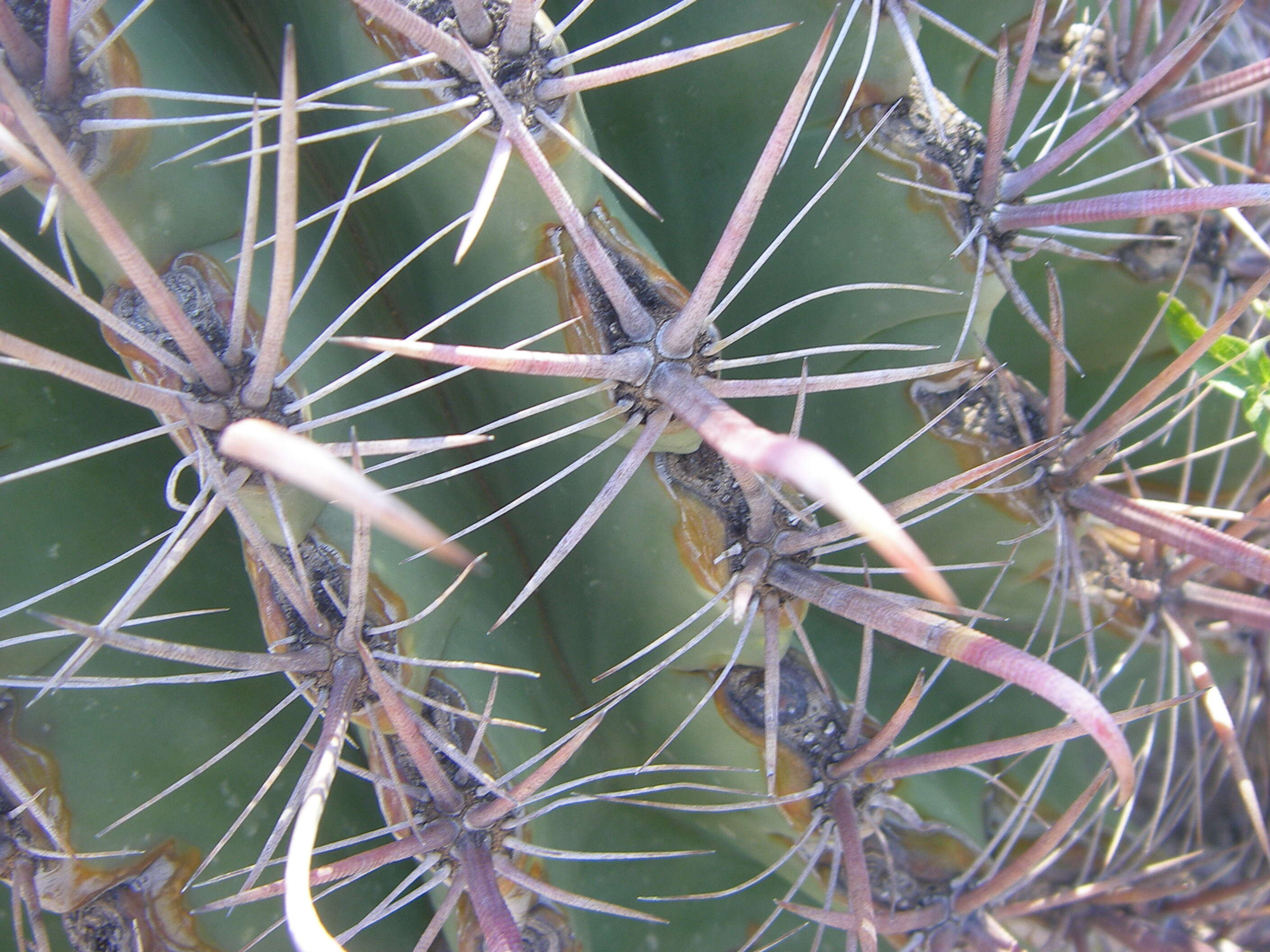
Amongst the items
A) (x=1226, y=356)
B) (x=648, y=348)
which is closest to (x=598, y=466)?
(x=648, y=348)

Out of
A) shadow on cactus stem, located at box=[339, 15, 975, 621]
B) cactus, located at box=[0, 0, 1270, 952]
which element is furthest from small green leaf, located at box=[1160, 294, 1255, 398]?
shadow on cactus stem, located at box=[339, 15, 975, 621]

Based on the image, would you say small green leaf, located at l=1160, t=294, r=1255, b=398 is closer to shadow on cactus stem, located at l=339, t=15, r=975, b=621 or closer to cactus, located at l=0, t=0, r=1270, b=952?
cactus, located at l=0, t=0, r=1270, b=952

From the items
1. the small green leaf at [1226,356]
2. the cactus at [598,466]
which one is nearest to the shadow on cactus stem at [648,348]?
the cactus at [598,466]

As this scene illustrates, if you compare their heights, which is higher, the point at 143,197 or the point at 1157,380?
the point at 143,197

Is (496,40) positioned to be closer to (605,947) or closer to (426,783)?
(426,783)

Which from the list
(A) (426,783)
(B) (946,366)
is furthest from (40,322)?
(B) (946,366)

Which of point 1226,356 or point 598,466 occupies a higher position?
point 598,466

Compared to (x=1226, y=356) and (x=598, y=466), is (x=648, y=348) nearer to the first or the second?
(x=598, y=466)

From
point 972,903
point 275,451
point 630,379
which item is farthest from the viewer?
point 972,903
